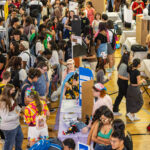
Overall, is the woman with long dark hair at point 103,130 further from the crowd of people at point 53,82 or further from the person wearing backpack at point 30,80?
the person wearing backpack at point 30,80

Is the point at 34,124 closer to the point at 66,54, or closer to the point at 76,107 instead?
the point at 76,107

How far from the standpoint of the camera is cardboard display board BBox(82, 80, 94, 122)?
496 cm

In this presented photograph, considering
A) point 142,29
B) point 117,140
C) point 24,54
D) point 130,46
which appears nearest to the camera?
point 117,140

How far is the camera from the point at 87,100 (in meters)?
5.02

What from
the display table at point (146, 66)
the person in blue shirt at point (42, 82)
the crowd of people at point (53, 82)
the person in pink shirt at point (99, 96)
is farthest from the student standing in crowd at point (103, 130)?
the display table at point (146, 66)

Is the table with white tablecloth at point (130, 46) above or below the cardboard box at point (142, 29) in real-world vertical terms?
below

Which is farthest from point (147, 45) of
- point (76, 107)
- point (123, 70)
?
point (76, 107)

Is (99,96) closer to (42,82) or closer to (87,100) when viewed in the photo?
(87,100)

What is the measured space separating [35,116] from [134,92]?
7.52 feet

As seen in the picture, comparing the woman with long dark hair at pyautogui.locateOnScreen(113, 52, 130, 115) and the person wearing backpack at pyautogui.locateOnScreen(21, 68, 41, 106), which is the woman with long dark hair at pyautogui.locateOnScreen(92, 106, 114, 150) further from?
the woman with long dark hair at pyautogui.locateOnScreen(113, 52, 130, 115)

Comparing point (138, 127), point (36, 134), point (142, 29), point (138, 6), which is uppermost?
point (138, 6)

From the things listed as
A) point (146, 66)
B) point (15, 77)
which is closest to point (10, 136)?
point (15, 77)

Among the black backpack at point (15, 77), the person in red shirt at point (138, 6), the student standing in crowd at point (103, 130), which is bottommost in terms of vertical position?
the student standing in crowd at point (103, 130)

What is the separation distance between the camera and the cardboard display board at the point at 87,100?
4965 mm
